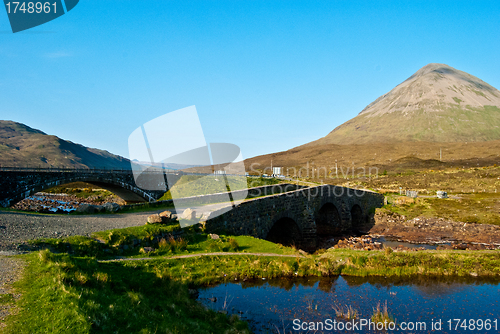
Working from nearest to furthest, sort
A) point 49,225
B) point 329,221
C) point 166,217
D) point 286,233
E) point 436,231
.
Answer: point 49,225
point 166,217
point 286,233
point 436,231
point 329,221

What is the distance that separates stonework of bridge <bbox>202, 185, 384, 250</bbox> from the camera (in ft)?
63.3

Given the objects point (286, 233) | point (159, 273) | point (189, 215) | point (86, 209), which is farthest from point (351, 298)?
point (86, 209)

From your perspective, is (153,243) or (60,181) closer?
(153,243)

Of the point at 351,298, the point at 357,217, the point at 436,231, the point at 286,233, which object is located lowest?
the point at 436,231

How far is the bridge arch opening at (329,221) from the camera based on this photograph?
35938mm

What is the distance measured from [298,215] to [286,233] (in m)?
2.33

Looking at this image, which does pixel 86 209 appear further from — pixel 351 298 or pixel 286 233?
pixel 286 233

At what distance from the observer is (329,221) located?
3731 cm

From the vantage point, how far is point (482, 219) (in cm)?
3472

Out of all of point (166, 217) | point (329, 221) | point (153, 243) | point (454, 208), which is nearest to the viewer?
point (153, 243)

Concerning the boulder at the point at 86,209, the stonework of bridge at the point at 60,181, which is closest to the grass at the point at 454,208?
the stonework of bridge at the point at 60,181

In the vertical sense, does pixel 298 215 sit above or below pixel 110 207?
below

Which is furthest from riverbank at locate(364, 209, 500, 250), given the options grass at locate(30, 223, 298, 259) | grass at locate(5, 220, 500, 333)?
grass at locate(30, 223, 298, 259)

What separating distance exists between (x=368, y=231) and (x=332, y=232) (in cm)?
477
